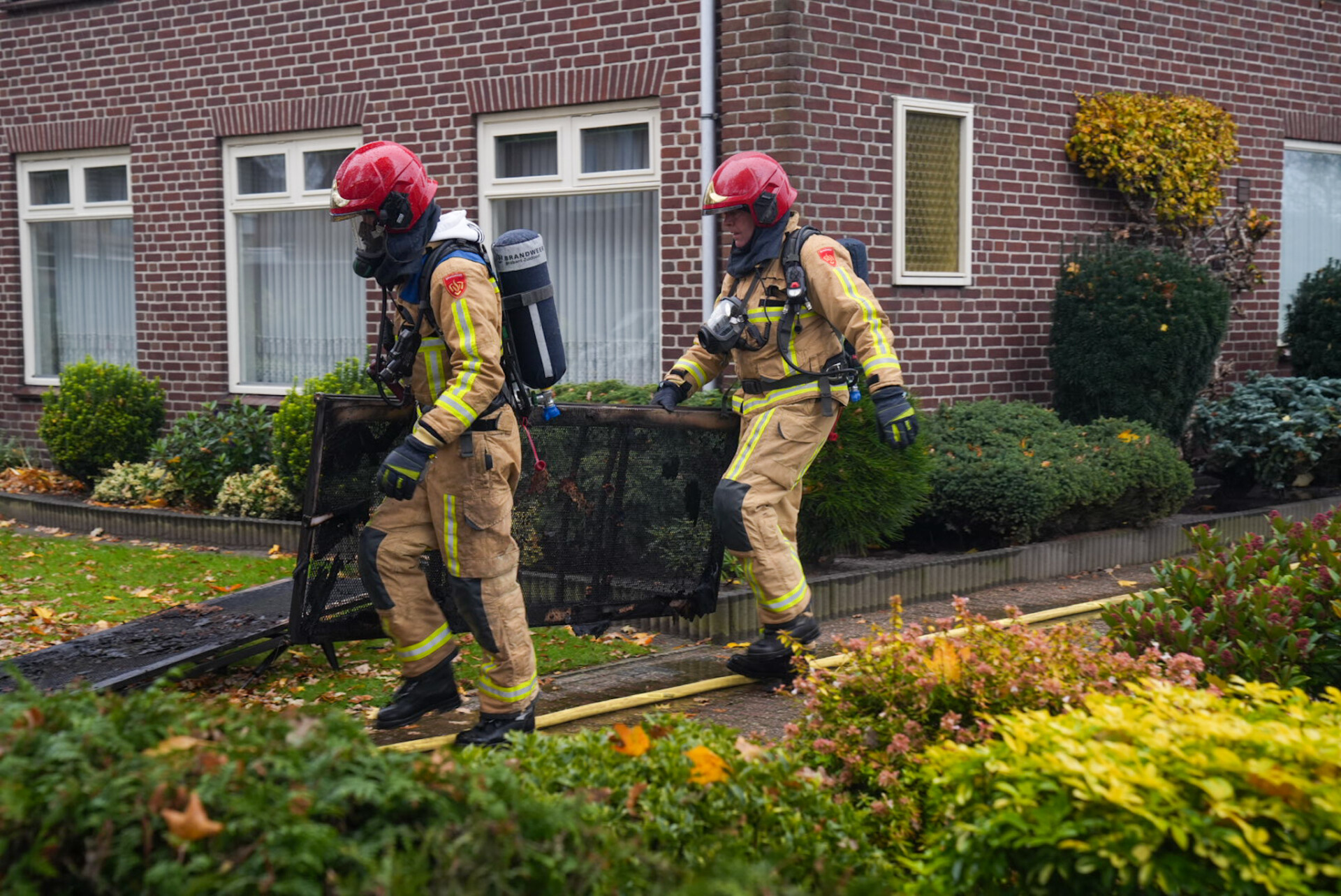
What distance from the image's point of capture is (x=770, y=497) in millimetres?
6234

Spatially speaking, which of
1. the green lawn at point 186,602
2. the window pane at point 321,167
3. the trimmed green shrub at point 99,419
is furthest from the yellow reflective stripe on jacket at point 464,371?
the trimmed green shrub at point 99,419

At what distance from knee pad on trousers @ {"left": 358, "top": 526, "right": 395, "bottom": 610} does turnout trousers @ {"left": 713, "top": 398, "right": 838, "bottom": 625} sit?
153 cm

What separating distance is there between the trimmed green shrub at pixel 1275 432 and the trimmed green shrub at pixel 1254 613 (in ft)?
21.3

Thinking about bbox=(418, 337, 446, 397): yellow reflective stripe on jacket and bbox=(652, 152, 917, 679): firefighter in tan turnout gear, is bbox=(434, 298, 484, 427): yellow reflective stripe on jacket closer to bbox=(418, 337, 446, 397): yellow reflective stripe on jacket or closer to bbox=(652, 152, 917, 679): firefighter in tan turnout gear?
bbox=(418, 337, 446, 397): yellow reflective stripe on jacket

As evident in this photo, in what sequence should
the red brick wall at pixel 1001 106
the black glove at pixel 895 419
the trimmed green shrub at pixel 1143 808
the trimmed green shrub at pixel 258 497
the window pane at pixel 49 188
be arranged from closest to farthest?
the trimmed green shrub at pixel 1143 808, the black glove at pixel 895 419, the red brick wall at pixel 1001 106, the trimmed green shrub at pixel 258 497, the window pane at pixel 49 188

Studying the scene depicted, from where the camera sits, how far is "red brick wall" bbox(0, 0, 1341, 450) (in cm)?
973

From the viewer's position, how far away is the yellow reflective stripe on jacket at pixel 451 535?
5.30m

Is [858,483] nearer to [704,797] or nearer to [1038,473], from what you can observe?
[1038,473]

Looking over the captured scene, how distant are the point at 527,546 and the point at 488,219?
→ 212 inches

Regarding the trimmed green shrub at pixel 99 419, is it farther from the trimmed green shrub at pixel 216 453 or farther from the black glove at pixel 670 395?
the black glove at pixel 670 395

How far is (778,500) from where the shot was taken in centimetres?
631

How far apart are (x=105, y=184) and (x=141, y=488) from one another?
371cm

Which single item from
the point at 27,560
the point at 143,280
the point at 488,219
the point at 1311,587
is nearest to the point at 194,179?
the point at 143,280

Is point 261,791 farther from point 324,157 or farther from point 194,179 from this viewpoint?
point 194,179
